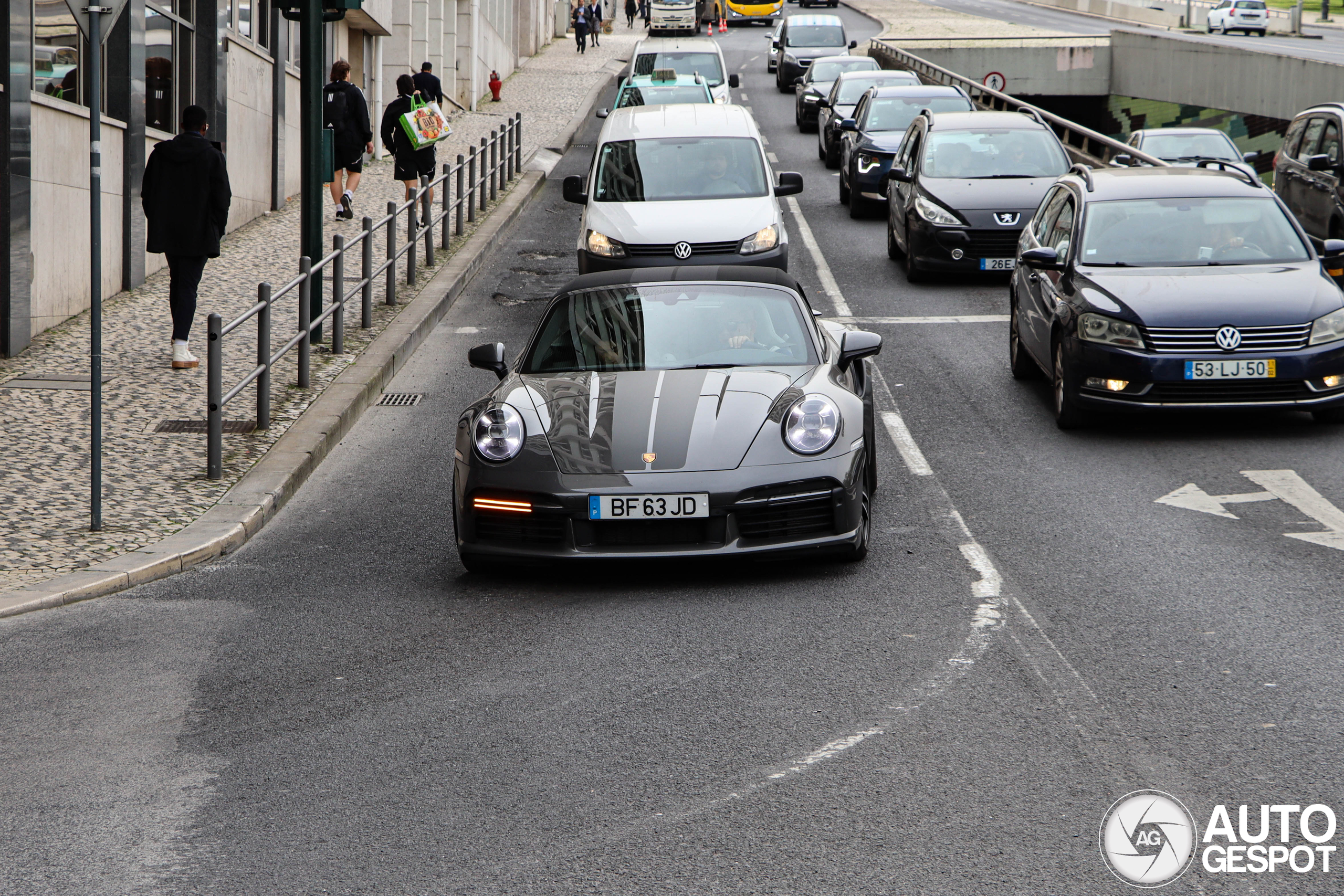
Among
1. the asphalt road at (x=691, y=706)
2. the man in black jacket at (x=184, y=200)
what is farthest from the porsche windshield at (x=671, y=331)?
the man in black jacket at (x=184, y=200)

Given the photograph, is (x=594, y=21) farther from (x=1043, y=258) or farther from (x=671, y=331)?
(x=671, y=331)

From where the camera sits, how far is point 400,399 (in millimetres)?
12359

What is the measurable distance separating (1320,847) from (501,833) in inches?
87.2

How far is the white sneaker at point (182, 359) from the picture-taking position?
12258mm

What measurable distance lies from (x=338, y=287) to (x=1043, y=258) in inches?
217

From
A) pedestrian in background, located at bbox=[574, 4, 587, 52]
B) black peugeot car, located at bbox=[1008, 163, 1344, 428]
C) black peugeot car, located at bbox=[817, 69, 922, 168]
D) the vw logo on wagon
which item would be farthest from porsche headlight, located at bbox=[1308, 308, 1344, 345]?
pedestrian in background, located at bbox=[574, 4, 587, 52]

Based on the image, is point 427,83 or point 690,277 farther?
point 427,83

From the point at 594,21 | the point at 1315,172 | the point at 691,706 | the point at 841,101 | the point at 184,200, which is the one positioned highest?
the point at 594,21

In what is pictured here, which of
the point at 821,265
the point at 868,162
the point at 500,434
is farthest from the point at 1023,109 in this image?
the point at 500,434

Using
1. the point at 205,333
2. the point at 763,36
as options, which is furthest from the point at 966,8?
the point at 205,333

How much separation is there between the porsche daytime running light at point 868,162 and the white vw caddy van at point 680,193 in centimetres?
550

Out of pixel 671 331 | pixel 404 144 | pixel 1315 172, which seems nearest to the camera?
pixel 671 331

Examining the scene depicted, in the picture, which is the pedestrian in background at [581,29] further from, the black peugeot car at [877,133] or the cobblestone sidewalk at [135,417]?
the cobblestone sidewalk at [135,417]

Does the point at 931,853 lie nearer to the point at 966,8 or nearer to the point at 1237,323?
the point at 1237,323
